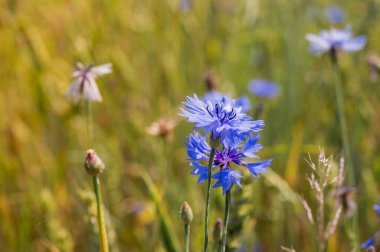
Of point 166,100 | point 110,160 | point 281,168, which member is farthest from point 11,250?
point 281,168

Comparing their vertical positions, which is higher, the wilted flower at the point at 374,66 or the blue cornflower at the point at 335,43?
the blue cornflower at the point at 335,43

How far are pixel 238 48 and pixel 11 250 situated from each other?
1432 millimetres

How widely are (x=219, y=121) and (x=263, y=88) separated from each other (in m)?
1.53

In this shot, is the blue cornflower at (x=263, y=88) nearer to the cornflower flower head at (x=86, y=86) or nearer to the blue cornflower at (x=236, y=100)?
the blue cornflower at (x=236, y=100)

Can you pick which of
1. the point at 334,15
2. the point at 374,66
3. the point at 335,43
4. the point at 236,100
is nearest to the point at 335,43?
the point at 335,43

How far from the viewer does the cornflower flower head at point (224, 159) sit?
682 mm

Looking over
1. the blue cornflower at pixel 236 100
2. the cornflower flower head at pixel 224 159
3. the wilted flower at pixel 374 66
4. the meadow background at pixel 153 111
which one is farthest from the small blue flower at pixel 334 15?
the cornflower flower head at pixel 224 159

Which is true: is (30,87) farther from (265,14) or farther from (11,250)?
(265,14)

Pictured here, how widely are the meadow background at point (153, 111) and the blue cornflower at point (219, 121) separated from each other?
61cm

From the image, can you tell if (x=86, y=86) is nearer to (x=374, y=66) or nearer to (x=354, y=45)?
(x=354, y=45)

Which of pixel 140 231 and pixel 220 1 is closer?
pixel 140 231

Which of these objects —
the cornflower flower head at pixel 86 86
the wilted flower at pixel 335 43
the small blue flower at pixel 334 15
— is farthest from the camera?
the small blue flower at pixel 334 15

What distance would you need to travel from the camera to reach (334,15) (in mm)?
2654

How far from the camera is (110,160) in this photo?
5.47ft
